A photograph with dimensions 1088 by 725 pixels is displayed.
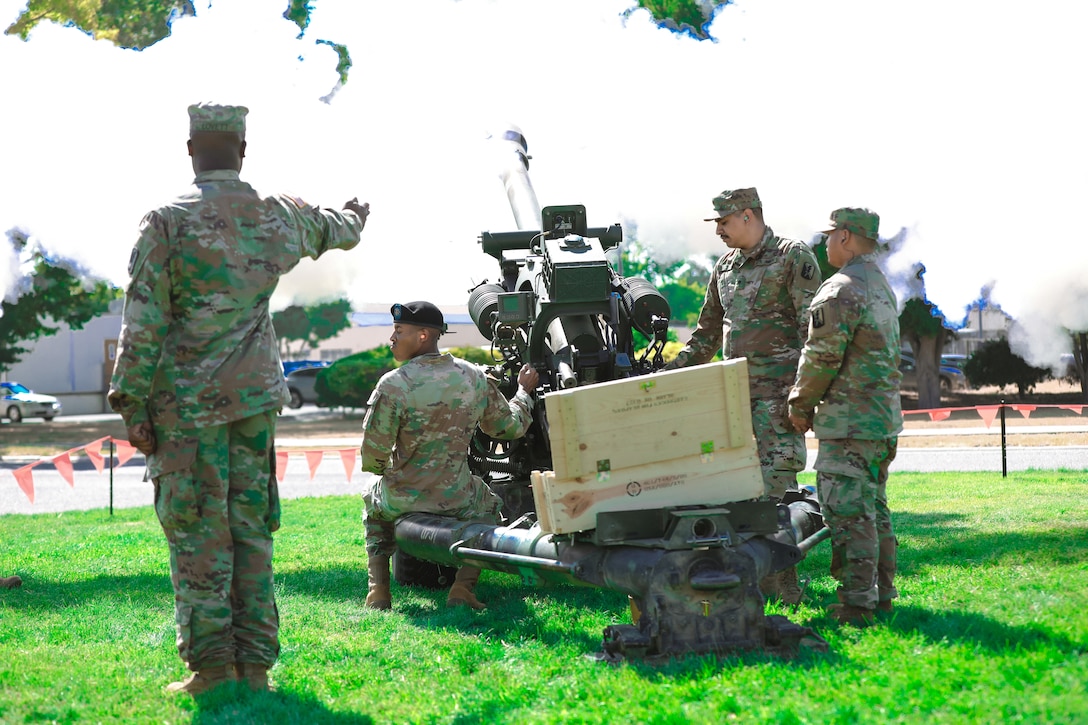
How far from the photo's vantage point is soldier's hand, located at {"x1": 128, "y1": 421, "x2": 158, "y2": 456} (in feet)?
14.2

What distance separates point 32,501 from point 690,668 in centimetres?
1257

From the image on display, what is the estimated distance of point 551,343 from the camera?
25.5ft

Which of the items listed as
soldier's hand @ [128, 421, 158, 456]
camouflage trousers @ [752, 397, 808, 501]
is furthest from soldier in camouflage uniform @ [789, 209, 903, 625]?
soldier's hand @ [128, 421, 158, 456]

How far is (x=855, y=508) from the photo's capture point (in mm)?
5203

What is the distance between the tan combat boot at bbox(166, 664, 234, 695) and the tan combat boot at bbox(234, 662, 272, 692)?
4 centimetres


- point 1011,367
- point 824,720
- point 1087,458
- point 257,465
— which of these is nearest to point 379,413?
point 257,465

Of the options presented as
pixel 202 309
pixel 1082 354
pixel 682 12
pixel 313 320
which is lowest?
pixel 1082 354

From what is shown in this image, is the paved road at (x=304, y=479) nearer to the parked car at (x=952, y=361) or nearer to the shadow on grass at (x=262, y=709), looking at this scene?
the shadow on grass at (x=262, y=709)

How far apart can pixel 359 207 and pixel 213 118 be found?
815mm

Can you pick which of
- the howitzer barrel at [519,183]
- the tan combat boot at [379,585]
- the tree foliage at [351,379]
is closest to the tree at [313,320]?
the tree foliage at [351,379]

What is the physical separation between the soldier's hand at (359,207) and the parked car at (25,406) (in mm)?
34220

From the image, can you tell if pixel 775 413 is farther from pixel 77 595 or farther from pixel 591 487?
pixel 77 595

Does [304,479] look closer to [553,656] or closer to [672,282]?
[553,656]

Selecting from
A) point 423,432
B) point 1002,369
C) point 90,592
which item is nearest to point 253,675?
point 423,432
